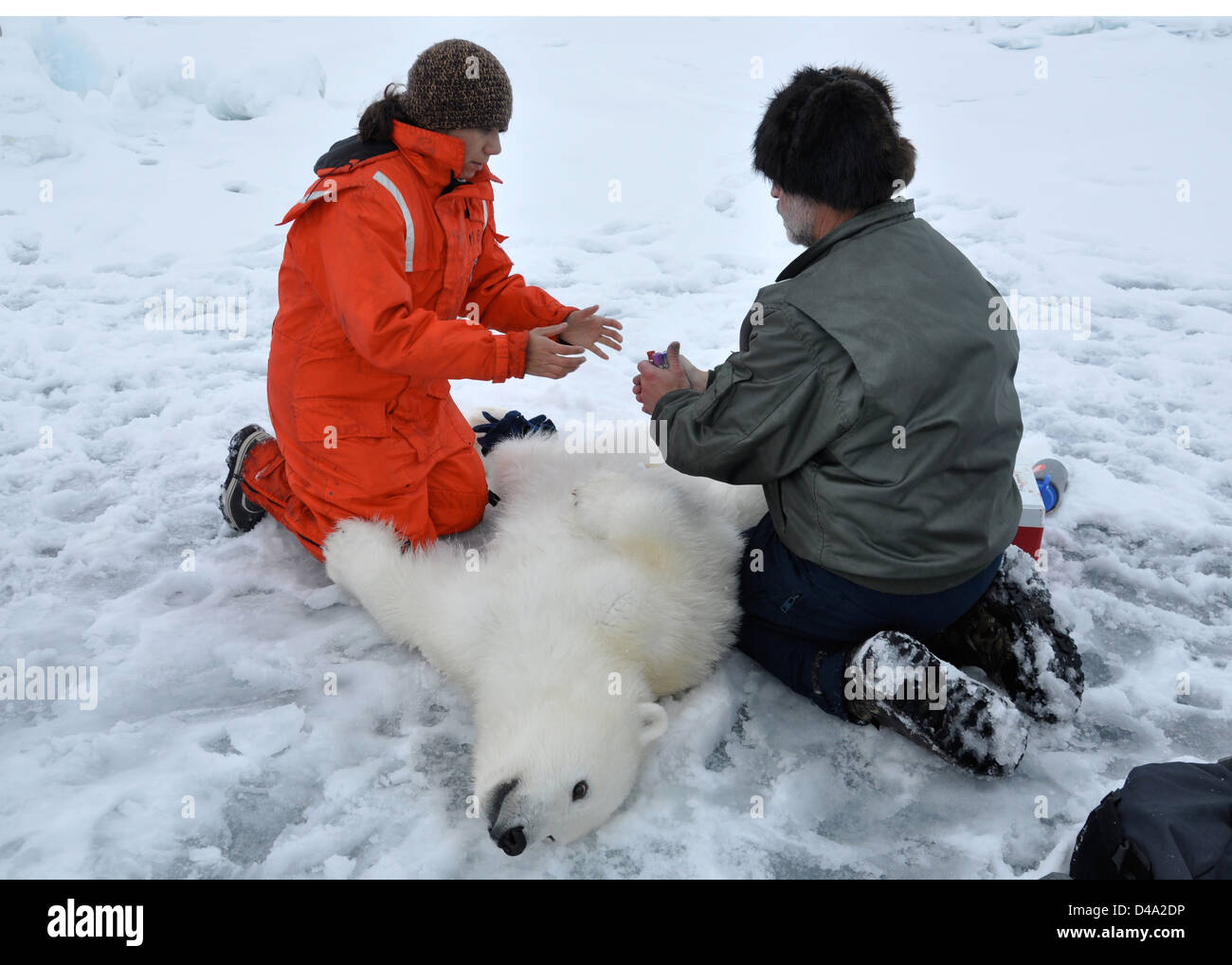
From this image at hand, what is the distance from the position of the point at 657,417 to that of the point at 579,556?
0.48 metres

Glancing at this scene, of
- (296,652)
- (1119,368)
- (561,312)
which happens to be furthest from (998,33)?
(296,652)

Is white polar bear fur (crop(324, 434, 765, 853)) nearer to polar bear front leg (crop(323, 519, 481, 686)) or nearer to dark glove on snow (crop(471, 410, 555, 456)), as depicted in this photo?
polar bear front leg (crop(323, 519, 481, 686))

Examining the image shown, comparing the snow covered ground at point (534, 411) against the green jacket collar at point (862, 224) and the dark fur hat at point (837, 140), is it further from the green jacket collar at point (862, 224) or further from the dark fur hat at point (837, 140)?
the dark fur hat at point (837, 140)

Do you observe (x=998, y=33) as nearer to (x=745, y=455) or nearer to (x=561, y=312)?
(x=561, y=312)

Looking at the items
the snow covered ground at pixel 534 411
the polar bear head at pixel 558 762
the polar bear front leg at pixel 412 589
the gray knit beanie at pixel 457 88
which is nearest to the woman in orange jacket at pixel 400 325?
the gray knit beanie at pixel 457 88

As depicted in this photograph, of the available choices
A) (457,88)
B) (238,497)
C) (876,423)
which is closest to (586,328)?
(457,88)

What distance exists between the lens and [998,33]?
10.1 m

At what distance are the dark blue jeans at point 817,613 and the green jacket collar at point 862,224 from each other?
2.79ft

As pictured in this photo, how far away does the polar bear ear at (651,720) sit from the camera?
2.32 m

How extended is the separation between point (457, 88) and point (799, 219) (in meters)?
1.04

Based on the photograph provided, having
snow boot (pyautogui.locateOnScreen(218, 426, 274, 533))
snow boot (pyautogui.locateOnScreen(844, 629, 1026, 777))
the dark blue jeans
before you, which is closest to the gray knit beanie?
snow boot (pyautogui.locateOnScreen(218, 426, 274, 533))

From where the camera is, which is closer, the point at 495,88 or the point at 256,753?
the point at 256,753

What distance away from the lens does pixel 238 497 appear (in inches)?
129

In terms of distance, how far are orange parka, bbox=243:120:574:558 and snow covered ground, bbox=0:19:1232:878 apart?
401 millimetres
